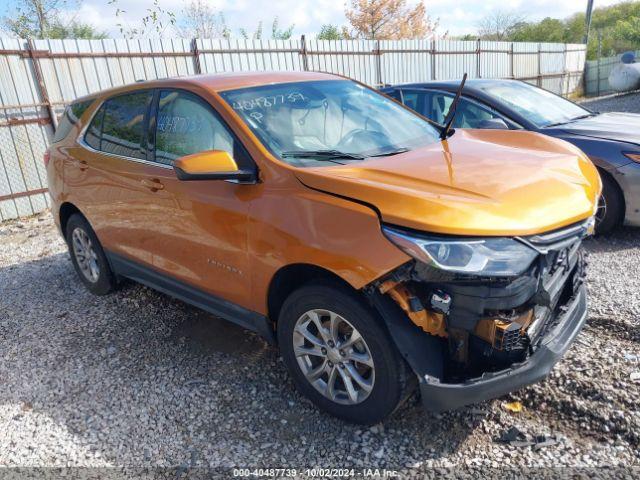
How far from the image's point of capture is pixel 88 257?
471 cm

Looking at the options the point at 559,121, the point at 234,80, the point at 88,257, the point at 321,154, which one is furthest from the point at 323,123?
the point at 559,121

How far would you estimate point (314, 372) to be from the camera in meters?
2.80

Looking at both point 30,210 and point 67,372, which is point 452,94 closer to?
point 67,372

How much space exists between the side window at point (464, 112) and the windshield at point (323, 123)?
2073 mm

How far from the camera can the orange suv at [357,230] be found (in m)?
2.24

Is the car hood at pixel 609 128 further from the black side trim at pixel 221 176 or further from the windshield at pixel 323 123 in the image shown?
the black side trim at pixel 221 176

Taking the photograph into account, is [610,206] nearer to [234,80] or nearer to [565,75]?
[234,80]

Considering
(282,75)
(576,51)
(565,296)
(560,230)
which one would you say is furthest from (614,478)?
(576,51)

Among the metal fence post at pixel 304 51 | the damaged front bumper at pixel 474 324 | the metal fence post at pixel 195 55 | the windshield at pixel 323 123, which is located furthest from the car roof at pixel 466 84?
the metal fence post at pixel 304 51

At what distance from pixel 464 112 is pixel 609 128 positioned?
1448 millimetres

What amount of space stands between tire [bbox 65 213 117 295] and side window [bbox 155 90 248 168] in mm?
1433

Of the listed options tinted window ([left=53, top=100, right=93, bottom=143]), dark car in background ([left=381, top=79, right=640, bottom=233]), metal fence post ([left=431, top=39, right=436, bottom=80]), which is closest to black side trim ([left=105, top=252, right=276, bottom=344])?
tinted window ([left=53, top=100, right=93, bottom=143])

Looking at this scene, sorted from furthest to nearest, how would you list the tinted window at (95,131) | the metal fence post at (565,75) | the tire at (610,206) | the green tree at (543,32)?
the green tree at (543,32), the metal fence post at (565,75), the tire at (610,206), the tinted window at (95,131)

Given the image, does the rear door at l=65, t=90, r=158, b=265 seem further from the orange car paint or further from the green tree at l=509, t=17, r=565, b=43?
the green tree at l=509, t=17, r=565, b=43
